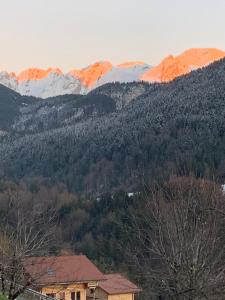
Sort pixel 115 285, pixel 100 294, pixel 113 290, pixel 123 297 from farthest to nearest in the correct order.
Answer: pixel 123 297, pixel 115 285, pixel 100 294, pixel 113 290

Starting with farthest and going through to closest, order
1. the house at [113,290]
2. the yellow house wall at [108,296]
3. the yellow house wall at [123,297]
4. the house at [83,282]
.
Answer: the yellow house wall at [123,297] → the yellow house wall at [108,296] → the house at [113,290] → the house at [83,282]

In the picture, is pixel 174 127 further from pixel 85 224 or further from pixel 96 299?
Result: pixel 96 299

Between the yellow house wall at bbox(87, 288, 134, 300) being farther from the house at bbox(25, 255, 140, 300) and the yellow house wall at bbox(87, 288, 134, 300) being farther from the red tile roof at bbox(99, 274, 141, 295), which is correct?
the red tile roof at bbox(99, 274, 141, 295)

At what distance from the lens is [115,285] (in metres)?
42.8

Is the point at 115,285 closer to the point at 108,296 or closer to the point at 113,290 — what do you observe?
the point at 113,290

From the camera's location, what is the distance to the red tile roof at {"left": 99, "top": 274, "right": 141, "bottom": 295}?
40.6m

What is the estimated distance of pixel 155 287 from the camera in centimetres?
1738

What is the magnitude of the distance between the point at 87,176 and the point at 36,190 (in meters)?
55.7

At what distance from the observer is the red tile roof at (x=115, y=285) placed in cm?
4061

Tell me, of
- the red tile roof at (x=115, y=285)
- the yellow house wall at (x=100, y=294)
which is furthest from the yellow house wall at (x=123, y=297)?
the yellow house wall at (x=100, y=294)

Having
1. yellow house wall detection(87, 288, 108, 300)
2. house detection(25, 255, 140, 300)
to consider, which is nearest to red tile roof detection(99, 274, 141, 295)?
house detection(25, 255, 140, 300)

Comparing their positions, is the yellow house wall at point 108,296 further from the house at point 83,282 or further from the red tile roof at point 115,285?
the red tile roof at point 115,285

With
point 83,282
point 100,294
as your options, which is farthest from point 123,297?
point 83,282

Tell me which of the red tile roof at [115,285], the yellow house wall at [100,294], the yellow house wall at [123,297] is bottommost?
the yellow house wall at [123,297]
